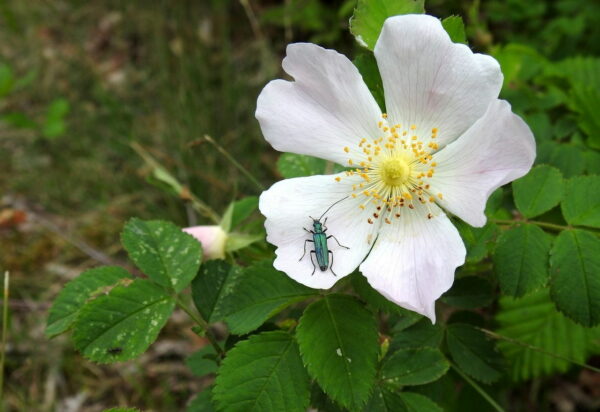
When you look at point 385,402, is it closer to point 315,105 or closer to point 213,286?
point 213,286

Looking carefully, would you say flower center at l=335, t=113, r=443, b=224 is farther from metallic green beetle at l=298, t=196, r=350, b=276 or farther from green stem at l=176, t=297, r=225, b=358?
green stem at l=176, t=297, r=225, b=358

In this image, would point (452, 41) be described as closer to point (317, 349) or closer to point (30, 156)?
point (317, 349)

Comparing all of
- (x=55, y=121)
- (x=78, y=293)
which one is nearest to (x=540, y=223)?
(x=78, y=293)

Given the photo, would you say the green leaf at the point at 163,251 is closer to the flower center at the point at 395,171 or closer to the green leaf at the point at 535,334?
the flower center at the point at 395,171

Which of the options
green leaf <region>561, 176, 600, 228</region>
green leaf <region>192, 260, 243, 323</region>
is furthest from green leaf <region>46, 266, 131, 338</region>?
green leaf <region>561, 176, 600, 228</region>

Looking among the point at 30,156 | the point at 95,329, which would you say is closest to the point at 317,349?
the point at 95,329

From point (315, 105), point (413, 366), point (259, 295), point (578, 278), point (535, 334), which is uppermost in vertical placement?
point (315, 105)

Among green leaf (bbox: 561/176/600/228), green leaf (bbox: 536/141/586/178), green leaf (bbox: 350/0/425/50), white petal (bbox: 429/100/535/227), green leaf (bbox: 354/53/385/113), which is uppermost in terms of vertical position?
green leaf (bbox: 350/0/425/50)

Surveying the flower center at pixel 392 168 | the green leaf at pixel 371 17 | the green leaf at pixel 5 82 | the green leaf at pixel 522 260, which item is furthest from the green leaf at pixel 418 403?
the green leaf at pixel 5 82
